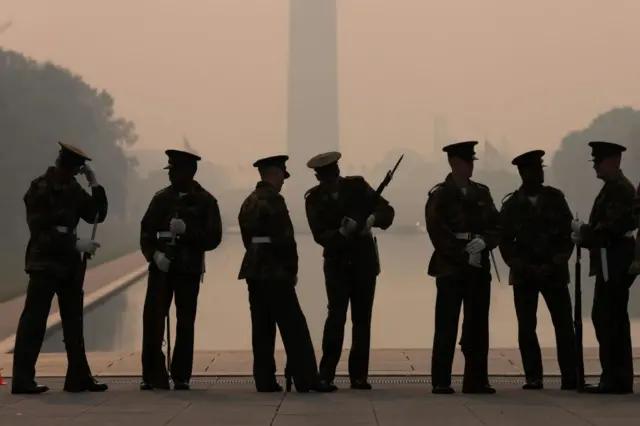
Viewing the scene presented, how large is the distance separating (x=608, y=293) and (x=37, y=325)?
480cm

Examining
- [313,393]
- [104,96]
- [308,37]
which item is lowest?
[313,393]

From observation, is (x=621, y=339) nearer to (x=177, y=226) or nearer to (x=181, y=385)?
(x=181, y=385)

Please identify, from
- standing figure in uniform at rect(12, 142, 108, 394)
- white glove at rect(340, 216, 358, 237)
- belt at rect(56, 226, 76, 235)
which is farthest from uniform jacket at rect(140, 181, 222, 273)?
white glove at rect(340, 216, 358, 237)

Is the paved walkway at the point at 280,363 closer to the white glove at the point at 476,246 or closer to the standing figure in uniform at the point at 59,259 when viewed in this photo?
the standing figure in uniform at the point at 59,259

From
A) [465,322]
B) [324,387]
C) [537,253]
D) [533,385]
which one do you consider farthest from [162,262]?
[533,385]

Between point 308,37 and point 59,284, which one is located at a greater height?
point 308,37

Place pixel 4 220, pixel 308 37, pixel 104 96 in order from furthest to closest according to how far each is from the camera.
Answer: pixel 308 37 → pixel 104 96 → pixel 4 220

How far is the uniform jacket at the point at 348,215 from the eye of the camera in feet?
30.8

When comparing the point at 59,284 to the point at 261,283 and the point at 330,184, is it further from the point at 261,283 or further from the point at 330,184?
the point at 330,184

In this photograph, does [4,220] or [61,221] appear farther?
[4,220]

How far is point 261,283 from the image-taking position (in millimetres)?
9297

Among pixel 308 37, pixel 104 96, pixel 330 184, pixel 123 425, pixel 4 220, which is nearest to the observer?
pixel 123 425

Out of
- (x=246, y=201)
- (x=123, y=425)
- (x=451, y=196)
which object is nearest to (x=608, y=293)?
(x=451, y=196)

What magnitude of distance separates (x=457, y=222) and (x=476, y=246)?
0.30m
